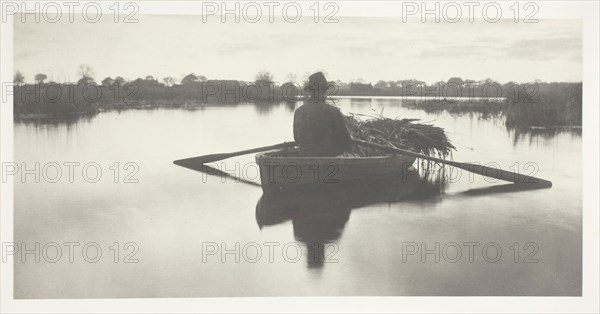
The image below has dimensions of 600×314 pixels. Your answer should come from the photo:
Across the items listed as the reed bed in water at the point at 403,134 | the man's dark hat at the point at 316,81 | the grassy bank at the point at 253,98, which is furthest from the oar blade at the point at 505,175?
the man's dark hat at the point at 316,81

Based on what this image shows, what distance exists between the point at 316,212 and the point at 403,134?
526 millimetres

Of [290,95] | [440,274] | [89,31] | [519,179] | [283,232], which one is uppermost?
[89,31]

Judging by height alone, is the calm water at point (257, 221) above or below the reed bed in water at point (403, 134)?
below

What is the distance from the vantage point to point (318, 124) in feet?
8.21

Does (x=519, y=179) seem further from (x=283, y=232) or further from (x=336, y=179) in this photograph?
(x=283, y=232)

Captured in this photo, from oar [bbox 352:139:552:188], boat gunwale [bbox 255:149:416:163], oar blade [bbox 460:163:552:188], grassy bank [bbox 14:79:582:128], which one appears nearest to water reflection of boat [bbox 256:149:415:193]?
boat gunwale [bbox 255:149:416:163]

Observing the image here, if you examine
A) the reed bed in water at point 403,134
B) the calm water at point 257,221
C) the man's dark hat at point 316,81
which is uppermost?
the man's dark hat at point 316,81

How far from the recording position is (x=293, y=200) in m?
2.48

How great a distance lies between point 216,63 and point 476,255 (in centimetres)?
137

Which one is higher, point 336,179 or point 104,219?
point 336,179

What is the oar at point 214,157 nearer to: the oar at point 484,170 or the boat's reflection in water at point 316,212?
the boat's reflection in water at point 316,212

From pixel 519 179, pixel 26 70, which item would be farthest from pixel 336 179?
pixel 26 70

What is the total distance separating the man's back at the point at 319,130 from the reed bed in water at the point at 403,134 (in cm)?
5

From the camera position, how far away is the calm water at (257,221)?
2.46 meters
